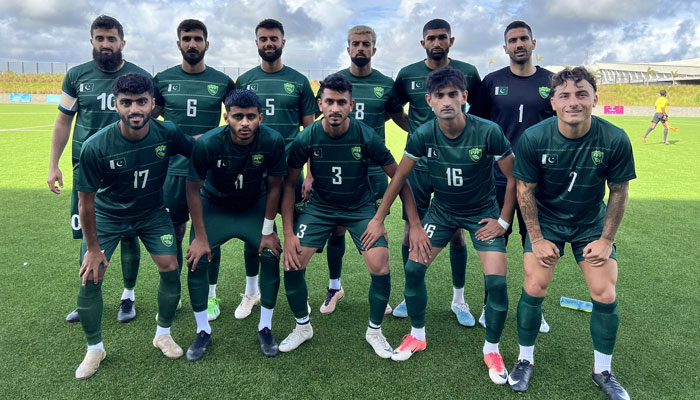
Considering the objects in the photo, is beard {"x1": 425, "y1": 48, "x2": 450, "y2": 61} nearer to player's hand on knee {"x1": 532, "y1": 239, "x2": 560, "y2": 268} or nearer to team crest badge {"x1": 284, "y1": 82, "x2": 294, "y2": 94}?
team crest badge {"x1": 284, "y1": 82, "x2": 294, "y2": 94}

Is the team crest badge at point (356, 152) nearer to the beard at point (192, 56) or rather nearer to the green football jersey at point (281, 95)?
the green football jersey at point (281, 95)

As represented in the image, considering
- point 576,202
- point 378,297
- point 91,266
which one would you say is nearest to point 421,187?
point 378,297

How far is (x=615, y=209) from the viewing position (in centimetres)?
297

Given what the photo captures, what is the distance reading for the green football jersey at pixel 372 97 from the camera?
418 cm

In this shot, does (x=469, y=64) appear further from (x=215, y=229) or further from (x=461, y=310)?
(x=215, y=229)

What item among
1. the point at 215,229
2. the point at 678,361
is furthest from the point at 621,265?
the point at 215,229

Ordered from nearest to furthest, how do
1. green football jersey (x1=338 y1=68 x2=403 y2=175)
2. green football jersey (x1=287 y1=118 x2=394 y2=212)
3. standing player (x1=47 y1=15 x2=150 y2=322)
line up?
green football jersey (x1=287 y1=118 x2=394 y2=212)
standing player (x1=47 y1=15 x2=150 y2=322)
green football jersey (x1=338 y1=68 x2=403 y2=175)

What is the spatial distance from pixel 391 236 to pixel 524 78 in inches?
119

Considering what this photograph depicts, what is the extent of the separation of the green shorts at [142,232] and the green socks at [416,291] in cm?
181

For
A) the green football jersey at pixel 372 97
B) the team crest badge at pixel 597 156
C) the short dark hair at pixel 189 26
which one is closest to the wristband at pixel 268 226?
the green football jersey at pixel 372 97

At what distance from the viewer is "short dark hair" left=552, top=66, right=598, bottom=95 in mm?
2927

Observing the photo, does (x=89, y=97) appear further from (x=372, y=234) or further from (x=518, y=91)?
(x=518, y=91)

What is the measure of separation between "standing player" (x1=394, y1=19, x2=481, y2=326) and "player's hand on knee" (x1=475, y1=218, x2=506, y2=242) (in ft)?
2.01

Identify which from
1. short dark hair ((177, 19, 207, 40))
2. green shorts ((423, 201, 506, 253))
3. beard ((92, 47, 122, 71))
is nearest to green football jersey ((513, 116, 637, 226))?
green shorts ((423, 201, 506, 253))
